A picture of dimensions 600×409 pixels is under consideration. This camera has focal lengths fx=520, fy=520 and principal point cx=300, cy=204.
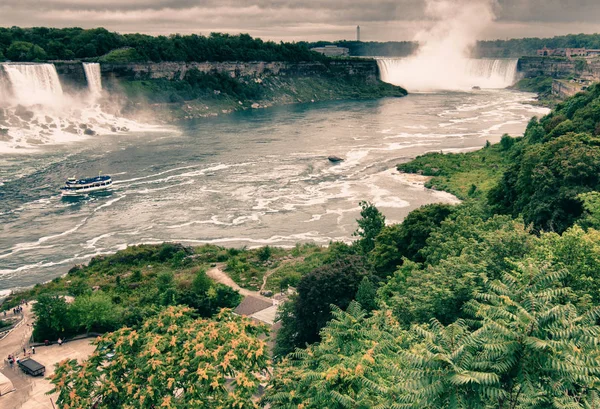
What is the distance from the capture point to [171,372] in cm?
1501

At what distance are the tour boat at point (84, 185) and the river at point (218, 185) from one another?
5.25ft

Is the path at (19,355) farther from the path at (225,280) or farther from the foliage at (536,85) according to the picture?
the foliage at (536,85)

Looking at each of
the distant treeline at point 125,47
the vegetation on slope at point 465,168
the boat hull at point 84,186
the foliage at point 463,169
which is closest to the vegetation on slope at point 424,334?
the vegetation on slope at point 465,168

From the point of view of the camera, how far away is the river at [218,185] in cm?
4997

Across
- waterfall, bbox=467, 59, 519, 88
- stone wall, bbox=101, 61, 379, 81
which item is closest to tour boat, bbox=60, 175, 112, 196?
stone wall, bbox=101, 61, 379, 81

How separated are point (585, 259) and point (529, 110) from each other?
384 feet

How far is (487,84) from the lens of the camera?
192000 mm

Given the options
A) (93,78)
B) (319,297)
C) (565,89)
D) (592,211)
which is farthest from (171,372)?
(565,89)

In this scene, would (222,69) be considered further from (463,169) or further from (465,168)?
(463,169)

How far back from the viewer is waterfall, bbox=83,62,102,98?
115875 mm

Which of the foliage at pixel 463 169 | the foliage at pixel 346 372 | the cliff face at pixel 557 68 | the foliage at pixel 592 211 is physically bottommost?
Answer: the cliff face at pixel 557 68

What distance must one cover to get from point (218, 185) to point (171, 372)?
171ft

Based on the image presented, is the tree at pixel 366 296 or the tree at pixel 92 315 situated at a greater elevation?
the tree at pixel 366 296

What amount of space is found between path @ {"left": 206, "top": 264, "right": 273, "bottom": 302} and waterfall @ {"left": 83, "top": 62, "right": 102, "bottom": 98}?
88413mm
